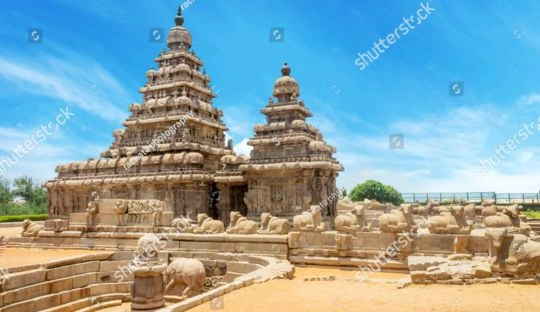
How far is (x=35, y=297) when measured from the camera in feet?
44.9

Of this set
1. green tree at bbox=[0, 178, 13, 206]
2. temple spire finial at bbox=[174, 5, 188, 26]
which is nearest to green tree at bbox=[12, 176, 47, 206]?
green tree at bbox=[0, 178, 13, 206]

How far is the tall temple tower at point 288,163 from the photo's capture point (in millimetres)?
26141

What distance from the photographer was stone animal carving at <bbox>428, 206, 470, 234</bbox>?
13.3 meters

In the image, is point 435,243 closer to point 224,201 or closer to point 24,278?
point 24,278

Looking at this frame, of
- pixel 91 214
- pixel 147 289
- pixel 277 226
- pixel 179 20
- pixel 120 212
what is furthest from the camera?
pixel 179 20

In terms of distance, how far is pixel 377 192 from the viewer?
56688 millimetres

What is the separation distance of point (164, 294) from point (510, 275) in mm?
9448

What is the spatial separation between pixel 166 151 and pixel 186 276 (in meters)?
21.2

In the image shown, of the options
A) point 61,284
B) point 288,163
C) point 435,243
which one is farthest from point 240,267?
point 288,163

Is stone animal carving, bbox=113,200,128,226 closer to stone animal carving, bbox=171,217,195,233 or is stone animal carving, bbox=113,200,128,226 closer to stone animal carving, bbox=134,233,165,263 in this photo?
stone animal carving, bbox=171,217,195,233

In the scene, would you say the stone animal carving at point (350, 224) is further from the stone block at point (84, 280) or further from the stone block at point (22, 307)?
the stone block at point (22, 307)

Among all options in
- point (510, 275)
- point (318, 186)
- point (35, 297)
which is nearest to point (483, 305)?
point (510, 275)

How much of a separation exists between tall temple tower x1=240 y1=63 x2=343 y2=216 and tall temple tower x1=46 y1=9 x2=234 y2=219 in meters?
4.24

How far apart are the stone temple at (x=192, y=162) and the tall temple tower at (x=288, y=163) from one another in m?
0.06
